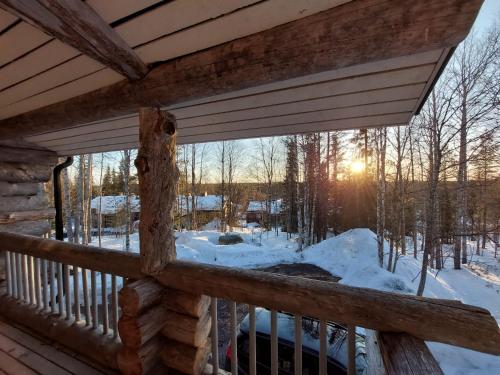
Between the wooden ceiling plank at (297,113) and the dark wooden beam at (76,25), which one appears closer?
the dark wooden beam at (76,25)

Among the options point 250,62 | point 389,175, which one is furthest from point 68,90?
point 389,175

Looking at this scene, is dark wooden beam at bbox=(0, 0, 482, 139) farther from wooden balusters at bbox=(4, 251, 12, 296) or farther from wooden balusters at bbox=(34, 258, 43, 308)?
wooden balusters at bbox=(4, 251, 12, 296)

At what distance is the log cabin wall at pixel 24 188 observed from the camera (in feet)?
11.1

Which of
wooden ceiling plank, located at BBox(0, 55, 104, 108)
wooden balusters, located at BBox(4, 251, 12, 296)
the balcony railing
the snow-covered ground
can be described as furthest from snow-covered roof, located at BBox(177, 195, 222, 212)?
wooden ceiling plank, located at BBox(0, 55, 104, 108)

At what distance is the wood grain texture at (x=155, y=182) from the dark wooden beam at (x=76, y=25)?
0.44 meters

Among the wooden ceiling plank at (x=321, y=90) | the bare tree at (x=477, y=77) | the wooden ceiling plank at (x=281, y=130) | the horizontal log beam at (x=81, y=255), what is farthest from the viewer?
the bare tree at (x=477, y=77)

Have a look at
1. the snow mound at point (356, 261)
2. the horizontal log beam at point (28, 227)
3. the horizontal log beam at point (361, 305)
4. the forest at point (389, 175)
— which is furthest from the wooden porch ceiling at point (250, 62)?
the snow mound at point (356, 261)

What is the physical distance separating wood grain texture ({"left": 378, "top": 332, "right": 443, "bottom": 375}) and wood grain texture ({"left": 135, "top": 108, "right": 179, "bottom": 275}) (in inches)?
53.6

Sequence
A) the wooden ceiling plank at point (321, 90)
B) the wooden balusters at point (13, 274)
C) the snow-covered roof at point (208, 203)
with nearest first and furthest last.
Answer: the wooden ceiling plank at point (321, 90) → the wooden balusters at point (13, 274) → the snow-covered roof at point (208, 203)

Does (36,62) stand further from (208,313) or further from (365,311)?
(365,311)

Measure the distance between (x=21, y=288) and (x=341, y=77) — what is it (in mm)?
3707

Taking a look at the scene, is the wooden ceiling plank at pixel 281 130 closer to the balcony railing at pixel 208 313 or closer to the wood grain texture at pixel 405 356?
the balcony railing at pixel 208 313

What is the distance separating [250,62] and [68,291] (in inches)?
103

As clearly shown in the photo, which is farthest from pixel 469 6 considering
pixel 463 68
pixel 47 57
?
pixel 463 68
